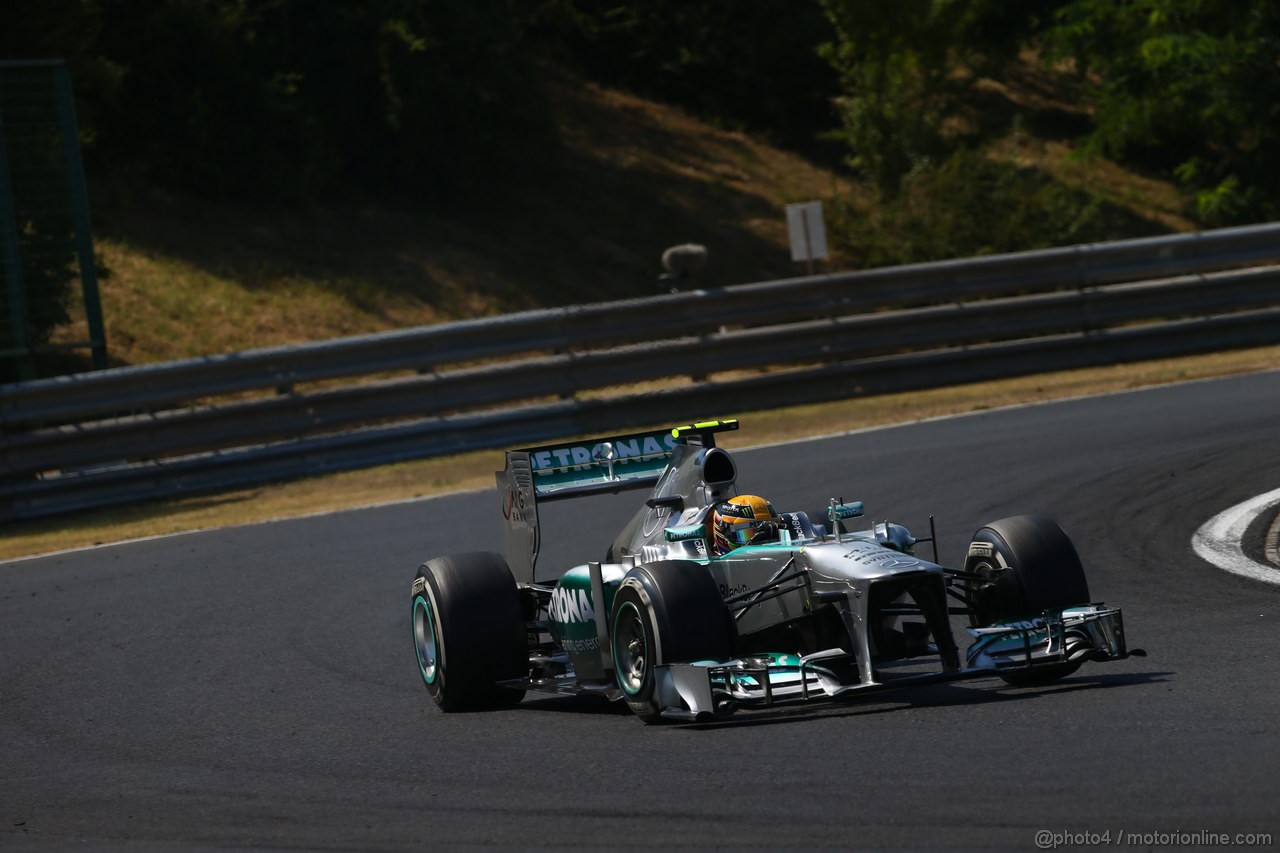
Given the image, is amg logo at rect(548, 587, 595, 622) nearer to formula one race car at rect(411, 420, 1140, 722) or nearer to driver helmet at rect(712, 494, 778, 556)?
formula one race car at rect(411, 420, 1140, 722)

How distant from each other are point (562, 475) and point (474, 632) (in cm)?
117

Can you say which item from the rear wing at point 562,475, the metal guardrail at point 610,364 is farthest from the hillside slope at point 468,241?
the rear wing at point 562,475

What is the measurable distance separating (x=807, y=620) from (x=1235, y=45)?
21474mm

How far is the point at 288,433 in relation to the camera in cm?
1507

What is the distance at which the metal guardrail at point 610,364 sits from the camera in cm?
1456

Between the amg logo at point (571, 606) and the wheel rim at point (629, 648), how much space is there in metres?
0.35

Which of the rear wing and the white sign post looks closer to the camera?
the rear wing

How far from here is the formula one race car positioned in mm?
6426

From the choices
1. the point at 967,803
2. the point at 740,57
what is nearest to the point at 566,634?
the point at 967,803

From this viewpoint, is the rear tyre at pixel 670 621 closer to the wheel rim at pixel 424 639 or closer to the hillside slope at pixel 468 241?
the wheel rim at pixel 424 639

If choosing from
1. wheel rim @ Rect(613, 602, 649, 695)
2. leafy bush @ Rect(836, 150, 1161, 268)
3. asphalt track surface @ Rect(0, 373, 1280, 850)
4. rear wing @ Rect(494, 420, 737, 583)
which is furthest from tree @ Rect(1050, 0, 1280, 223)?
wheel rim @ Rect(613, 602, 649, 695)

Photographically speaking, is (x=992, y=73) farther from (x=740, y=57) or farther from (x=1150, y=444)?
(x=1150, y=444)

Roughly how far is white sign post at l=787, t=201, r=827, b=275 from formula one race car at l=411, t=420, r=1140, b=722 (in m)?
10.7

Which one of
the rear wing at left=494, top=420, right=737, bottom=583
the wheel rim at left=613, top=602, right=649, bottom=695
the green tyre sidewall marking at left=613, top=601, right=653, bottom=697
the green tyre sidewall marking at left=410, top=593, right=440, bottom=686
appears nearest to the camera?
the green tyre sidewall marking at left=613, top=601, right=653, bottom=697
